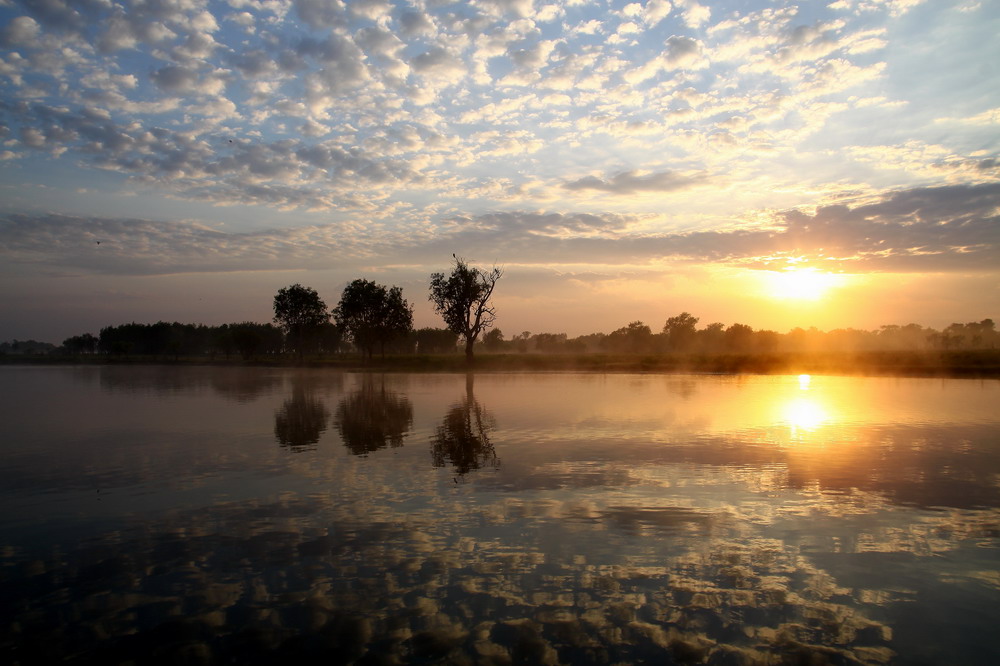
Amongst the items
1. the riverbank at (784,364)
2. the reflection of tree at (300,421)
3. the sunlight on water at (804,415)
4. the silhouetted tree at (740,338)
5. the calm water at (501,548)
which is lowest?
the calm water at (501,548)

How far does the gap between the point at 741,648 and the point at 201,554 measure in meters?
7.30

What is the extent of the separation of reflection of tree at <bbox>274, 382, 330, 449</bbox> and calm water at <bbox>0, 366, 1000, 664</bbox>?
0.59 m

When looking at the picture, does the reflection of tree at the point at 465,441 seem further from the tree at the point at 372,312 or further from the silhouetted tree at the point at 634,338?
the silhouetted tree at the point at 634,338

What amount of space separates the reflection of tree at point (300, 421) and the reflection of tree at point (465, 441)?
422 centimetres

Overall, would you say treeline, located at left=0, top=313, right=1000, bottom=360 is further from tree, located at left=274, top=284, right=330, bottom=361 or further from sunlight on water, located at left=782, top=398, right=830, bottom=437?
sunlight on water, located at left=782, top=398, right=830, bottom=437

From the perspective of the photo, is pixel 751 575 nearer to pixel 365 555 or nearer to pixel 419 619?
pixel 419 619

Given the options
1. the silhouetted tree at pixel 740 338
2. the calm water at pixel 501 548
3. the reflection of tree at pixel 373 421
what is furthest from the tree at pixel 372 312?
the silhouetted tree at pixel 740 338

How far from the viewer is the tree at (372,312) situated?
102000 mm

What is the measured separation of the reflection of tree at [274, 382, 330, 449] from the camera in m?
19.4

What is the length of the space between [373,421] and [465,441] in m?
6.59

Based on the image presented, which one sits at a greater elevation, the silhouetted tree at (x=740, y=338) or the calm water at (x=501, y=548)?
the silhouetted tree at (x=740, y=338)

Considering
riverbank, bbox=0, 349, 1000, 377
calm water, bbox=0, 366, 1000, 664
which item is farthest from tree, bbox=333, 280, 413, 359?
calm water, bbox=0, 366, 1000, 664

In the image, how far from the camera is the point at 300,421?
24.4 metres

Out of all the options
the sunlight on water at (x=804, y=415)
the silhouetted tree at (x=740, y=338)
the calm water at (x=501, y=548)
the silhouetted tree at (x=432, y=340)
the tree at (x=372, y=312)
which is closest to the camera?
the calm water at (x=501, y=548)
